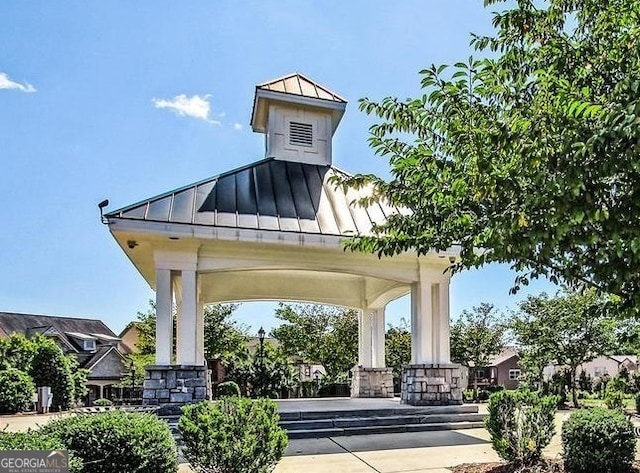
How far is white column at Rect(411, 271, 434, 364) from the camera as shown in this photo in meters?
11.6

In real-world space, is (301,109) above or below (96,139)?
above

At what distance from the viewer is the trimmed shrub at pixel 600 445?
6133 mm

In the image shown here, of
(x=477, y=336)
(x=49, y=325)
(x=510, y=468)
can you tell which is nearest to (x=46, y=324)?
(x=49, y=325)

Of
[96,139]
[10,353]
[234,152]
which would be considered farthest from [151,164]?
[10,353]

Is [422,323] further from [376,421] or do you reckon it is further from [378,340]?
[378,340]

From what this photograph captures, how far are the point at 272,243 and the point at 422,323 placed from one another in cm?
373

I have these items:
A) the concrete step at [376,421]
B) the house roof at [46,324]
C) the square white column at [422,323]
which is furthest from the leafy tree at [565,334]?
the house roof at [46,324]

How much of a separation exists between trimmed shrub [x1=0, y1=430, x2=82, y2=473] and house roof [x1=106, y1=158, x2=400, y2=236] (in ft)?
19.6

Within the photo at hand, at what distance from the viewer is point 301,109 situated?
1383cm

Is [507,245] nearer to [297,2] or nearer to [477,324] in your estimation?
[297,2]

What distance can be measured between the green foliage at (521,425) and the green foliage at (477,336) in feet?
62.6

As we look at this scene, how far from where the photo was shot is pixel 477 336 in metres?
25.5

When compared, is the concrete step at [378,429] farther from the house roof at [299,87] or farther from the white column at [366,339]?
the house roof at [299,87]

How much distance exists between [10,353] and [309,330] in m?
12.4
